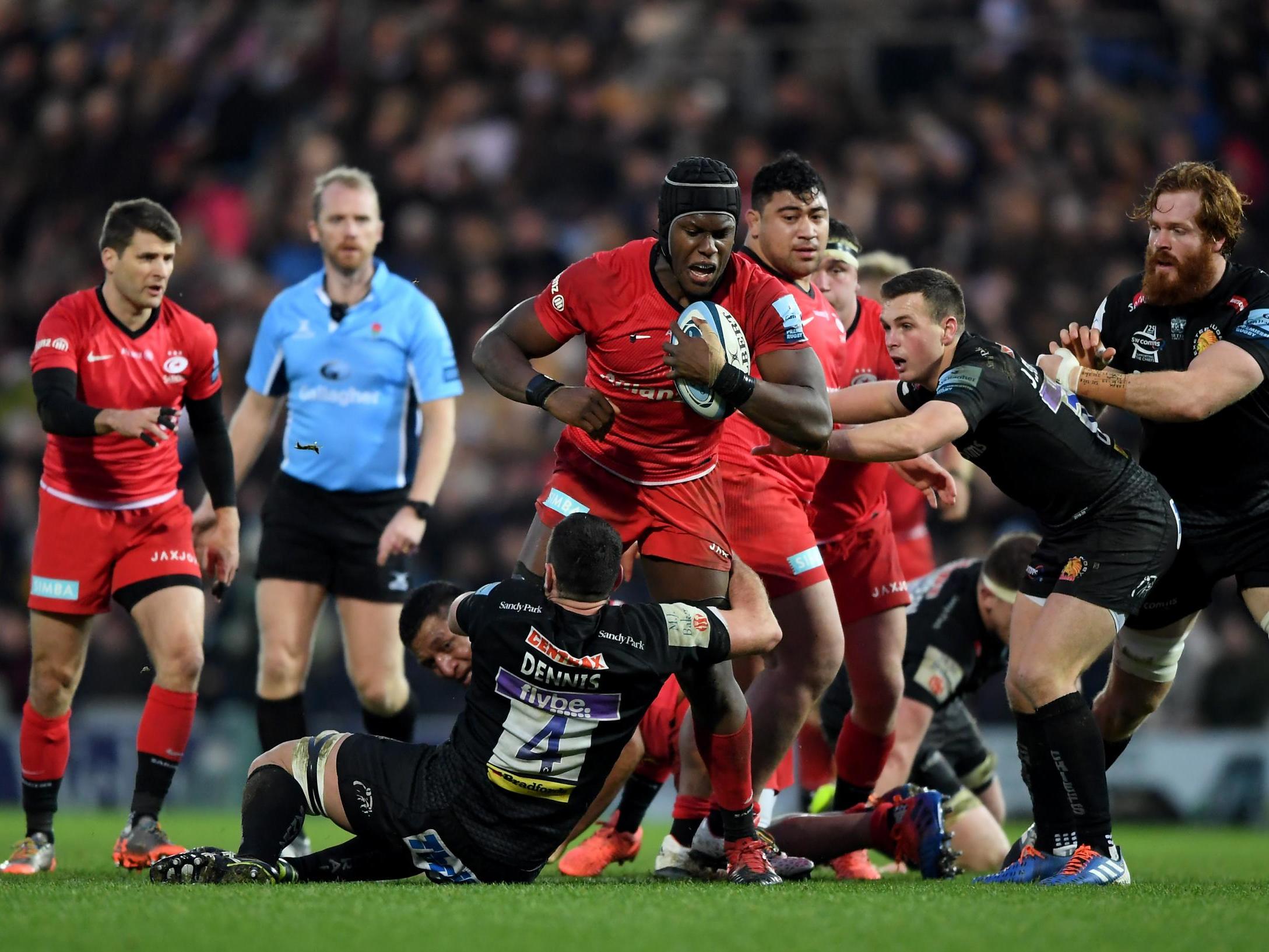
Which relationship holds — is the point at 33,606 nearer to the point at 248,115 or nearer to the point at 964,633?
the point at 964,633

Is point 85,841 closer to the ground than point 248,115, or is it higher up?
closer to the ground

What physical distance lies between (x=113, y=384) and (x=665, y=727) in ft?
9.55

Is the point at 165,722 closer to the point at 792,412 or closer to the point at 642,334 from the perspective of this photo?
the point at 642,334

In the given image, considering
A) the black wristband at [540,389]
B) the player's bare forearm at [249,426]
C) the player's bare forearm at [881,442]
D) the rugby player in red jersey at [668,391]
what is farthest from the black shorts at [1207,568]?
the player's bare forearm at [249,426]

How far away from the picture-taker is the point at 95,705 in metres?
13.1

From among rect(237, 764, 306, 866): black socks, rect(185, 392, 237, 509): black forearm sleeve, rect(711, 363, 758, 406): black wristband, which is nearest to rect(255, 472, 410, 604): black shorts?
rect(185, 392, 237, 509): black forearm sleeve

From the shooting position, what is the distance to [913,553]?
946 centimetres

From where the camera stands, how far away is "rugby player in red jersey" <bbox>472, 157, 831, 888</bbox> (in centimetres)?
589

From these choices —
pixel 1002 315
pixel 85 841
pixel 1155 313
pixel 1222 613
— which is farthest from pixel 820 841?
pixel 1002 315

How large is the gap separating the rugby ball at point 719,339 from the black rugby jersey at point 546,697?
73 cm

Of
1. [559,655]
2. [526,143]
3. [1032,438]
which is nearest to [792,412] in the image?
[1032,438]

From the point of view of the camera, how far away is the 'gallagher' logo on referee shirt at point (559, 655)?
5363mm

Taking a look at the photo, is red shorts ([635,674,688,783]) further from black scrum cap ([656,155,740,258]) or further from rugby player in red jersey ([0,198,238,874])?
black scrum cap ([656,155,740,258])

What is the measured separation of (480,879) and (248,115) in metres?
13.3
